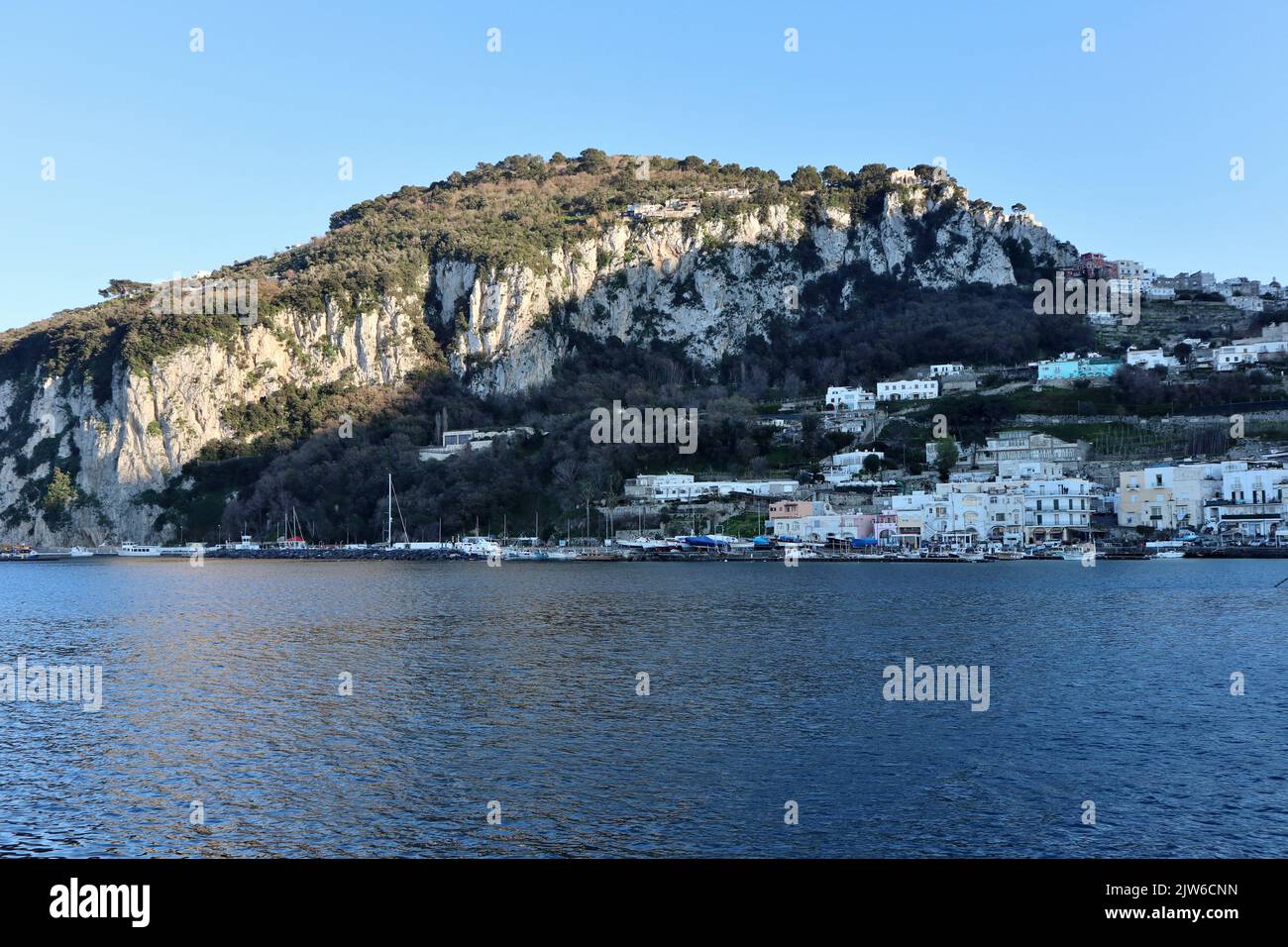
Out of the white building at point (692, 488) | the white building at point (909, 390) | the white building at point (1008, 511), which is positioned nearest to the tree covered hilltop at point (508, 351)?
the white building at point (692, 488)

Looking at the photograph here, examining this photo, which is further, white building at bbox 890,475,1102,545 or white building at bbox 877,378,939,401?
white building at bbox 877,378,939,401

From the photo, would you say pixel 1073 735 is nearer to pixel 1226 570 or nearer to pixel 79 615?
pixel 79 615

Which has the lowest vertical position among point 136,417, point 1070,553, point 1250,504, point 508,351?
point 1070,553

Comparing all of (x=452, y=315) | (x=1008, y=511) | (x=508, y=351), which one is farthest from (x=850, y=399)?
(x=452, y=315)

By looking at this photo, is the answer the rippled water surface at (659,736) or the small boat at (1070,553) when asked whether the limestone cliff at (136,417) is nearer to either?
the rippled water surface at (659,736)

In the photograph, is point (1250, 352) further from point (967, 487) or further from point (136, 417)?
point (136, 417)

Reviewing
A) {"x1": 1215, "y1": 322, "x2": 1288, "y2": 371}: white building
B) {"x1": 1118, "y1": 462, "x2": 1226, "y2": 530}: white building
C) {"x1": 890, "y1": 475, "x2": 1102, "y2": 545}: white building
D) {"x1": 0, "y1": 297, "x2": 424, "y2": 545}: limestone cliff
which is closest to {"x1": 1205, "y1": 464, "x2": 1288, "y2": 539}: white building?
{"x1": 1118, "y1": 462, "x2": 1226, "y2": 530}: white building

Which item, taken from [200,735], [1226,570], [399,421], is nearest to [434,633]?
[200,735]

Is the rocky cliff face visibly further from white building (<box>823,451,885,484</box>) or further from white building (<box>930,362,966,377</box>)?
white building (<box>823,451,885,484</box>)
